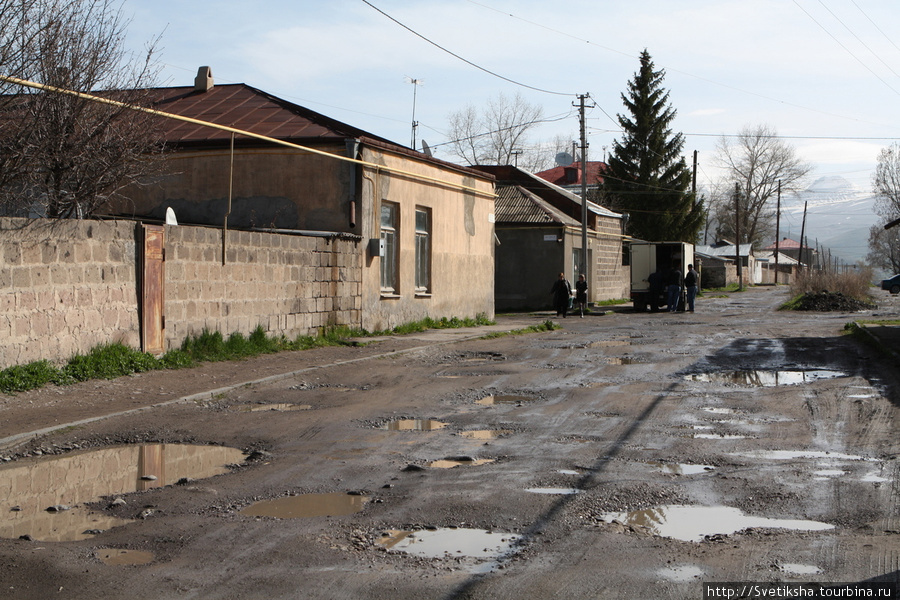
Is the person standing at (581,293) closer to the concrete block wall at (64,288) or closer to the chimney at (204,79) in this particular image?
the chimney at (204,79)

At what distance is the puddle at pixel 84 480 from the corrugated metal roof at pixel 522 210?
30111 mm

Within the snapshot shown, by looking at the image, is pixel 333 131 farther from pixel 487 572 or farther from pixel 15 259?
pixel 487 572

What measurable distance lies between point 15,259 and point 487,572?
8.22 m

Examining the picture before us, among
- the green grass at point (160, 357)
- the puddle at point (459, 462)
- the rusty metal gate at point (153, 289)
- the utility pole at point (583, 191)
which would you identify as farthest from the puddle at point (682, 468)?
the utility pole at point (583, 191)

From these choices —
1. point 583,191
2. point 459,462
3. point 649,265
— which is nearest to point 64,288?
point 459,462

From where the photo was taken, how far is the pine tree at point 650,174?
196 feet

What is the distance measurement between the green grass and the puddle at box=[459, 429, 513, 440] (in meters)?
5.36

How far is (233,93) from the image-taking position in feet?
73.8

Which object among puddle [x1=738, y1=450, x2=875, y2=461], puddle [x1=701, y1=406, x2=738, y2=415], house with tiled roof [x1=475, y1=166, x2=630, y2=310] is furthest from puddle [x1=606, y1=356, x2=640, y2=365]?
house with tiled roof [x1=475, y1=166, x2=630, y2=310]

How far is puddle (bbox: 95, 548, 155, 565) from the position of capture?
4668 millimetres

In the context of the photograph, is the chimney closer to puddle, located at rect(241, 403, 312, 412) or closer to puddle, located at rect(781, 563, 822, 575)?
puddle, located at rect(241, 403, 312, 412)

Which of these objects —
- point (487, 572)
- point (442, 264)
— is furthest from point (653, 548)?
point (442, 264)

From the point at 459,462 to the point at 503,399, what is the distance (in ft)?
11.8

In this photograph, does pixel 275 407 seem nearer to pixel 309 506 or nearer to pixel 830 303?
pixel 309 506
